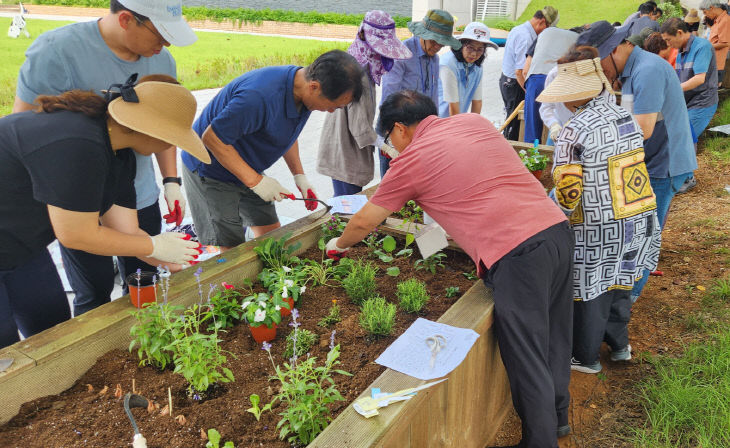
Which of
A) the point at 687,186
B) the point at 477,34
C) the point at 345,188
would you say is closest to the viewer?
the point at 345,188

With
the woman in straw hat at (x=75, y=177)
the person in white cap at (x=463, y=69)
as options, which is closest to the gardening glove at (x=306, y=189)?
the woman in straw hat at (x=75, y=177)

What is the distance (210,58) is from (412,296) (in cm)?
1287

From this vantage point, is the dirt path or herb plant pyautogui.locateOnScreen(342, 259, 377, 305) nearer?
herb plant pyautogui.locateOnScreen(342, 259, 377, 305)

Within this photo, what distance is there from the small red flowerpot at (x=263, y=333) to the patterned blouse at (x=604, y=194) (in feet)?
4.47

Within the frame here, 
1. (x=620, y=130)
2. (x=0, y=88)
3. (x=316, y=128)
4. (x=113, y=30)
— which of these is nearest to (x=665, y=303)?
(x=620, y=130)

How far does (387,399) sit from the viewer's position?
1296mm

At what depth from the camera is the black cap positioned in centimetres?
244

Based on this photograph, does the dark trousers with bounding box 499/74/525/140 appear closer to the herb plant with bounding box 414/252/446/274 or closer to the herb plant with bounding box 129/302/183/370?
the herb plant with bounding box 414/252/446/274

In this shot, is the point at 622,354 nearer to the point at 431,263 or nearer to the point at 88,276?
the point at 431,263

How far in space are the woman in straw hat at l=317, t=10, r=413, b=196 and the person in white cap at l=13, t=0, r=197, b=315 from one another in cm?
113

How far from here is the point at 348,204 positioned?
8.87ft

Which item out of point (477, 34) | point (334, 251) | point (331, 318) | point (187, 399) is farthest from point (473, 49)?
point (187, 399)

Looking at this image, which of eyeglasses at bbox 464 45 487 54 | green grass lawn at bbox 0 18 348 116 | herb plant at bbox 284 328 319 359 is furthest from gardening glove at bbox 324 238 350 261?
green grass lawn at bbox 0 18 348 116

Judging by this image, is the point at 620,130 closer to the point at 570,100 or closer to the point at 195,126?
the point at 570,100
